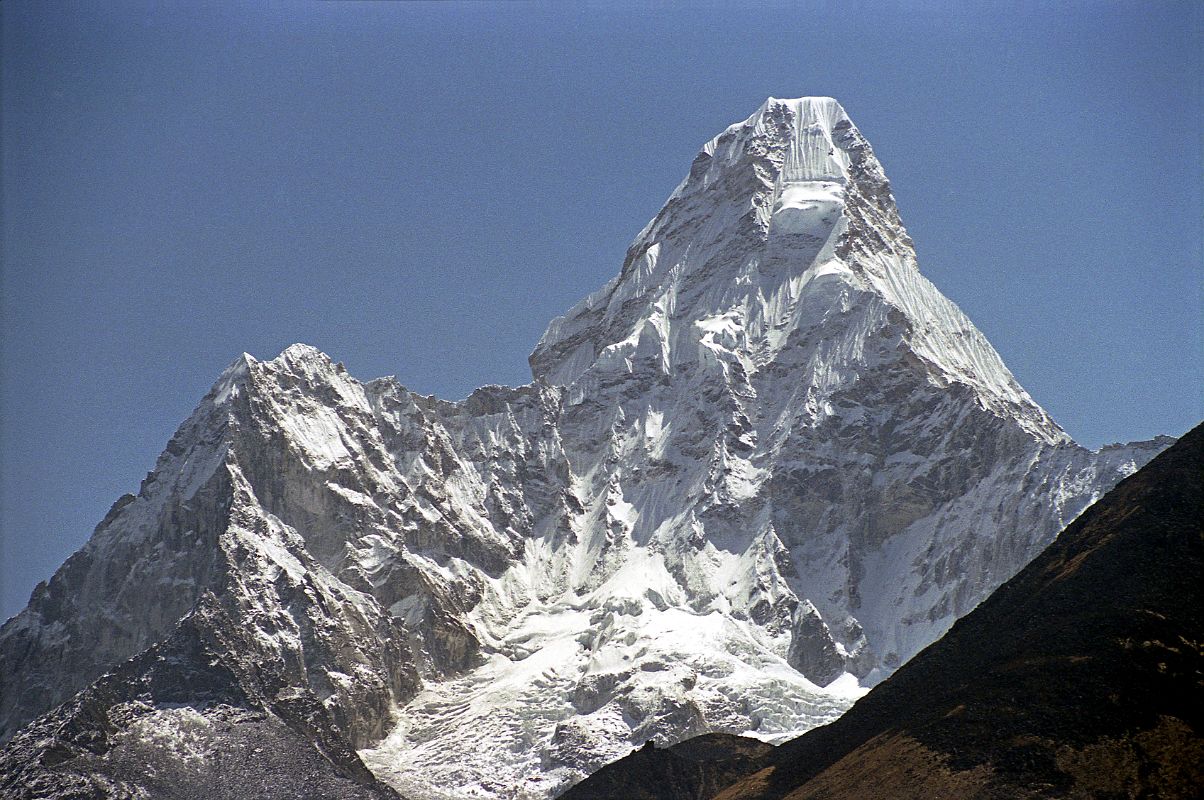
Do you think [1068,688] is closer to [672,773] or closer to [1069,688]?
[1069,688]

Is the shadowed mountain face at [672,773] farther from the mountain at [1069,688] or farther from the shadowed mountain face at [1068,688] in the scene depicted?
the shadowed mountain face at [1068,688]

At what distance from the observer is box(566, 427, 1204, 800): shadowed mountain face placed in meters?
96.8

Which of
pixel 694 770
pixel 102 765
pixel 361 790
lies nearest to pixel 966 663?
pixel 694 770

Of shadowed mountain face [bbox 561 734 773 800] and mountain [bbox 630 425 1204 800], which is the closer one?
mountain [bbox 630 425 1204 800]

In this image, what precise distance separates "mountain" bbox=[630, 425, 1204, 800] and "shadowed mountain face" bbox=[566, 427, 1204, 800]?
11 centimetres

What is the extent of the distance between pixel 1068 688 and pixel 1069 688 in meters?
0.08

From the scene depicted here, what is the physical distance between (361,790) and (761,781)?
84623mm

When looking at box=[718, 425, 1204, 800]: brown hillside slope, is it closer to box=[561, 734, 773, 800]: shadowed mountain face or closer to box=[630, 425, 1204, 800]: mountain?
box=[630, 425, 1204, 800]: mountain

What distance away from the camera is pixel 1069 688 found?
101625 millimetres

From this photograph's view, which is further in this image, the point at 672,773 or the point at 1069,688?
the point at 672,773

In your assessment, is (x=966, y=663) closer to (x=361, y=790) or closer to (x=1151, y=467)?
(x=1151, y=467)

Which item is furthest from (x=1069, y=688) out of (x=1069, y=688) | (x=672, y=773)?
(x=672, y=773)

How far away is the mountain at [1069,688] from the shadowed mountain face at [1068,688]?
0.11 metres

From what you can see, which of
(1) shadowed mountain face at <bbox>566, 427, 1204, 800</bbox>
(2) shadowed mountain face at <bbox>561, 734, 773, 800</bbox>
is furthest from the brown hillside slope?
(2) shadowed mountain face at <bbox>561, 734, 773, 800</bbox>
